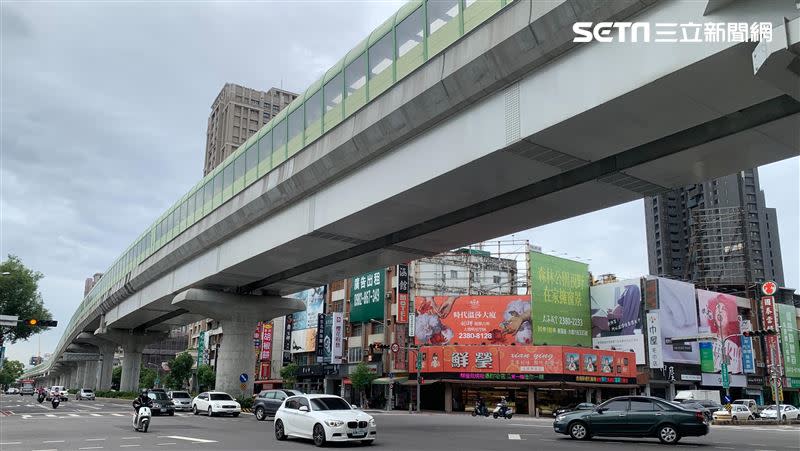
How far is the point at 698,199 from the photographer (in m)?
139

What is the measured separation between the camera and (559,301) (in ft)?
206

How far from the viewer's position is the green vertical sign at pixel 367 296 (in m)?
67.1

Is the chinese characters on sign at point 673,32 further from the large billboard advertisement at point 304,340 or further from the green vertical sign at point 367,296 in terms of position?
the large billboard advertisement at point 304,340

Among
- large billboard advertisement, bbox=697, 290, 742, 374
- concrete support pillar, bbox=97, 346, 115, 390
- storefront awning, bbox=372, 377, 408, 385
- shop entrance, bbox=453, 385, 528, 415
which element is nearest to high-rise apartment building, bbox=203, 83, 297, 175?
concrete support pillar, bbox=97, 346, 115, 390

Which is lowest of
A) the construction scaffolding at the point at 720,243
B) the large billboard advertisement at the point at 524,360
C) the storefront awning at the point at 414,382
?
the storefront awning at the point at 414,382

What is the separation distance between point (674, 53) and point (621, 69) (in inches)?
45.6

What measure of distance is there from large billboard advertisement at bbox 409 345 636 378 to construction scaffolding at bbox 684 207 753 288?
1859 inches

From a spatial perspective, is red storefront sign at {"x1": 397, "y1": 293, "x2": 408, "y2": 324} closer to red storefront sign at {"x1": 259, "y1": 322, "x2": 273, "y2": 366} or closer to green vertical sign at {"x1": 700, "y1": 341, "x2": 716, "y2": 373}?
red storefront sign at {"x1": 259, "y1": 322, "x2": 273, "y2": 366}

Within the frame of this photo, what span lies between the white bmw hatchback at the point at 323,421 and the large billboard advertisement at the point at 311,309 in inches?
Answer: 2310

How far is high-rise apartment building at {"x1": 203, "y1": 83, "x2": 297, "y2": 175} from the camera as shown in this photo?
495 feet

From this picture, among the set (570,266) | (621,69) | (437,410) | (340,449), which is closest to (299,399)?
(340,449)

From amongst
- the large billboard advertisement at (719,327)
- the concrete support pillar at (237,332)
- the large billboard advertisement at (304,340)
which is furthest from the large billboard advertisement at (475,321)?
the concrete support pillar at (237,332)

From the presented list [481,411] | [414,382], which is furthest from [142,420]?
[414,382]

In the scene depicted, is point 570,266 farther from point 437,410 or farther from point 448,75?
point 448,75
